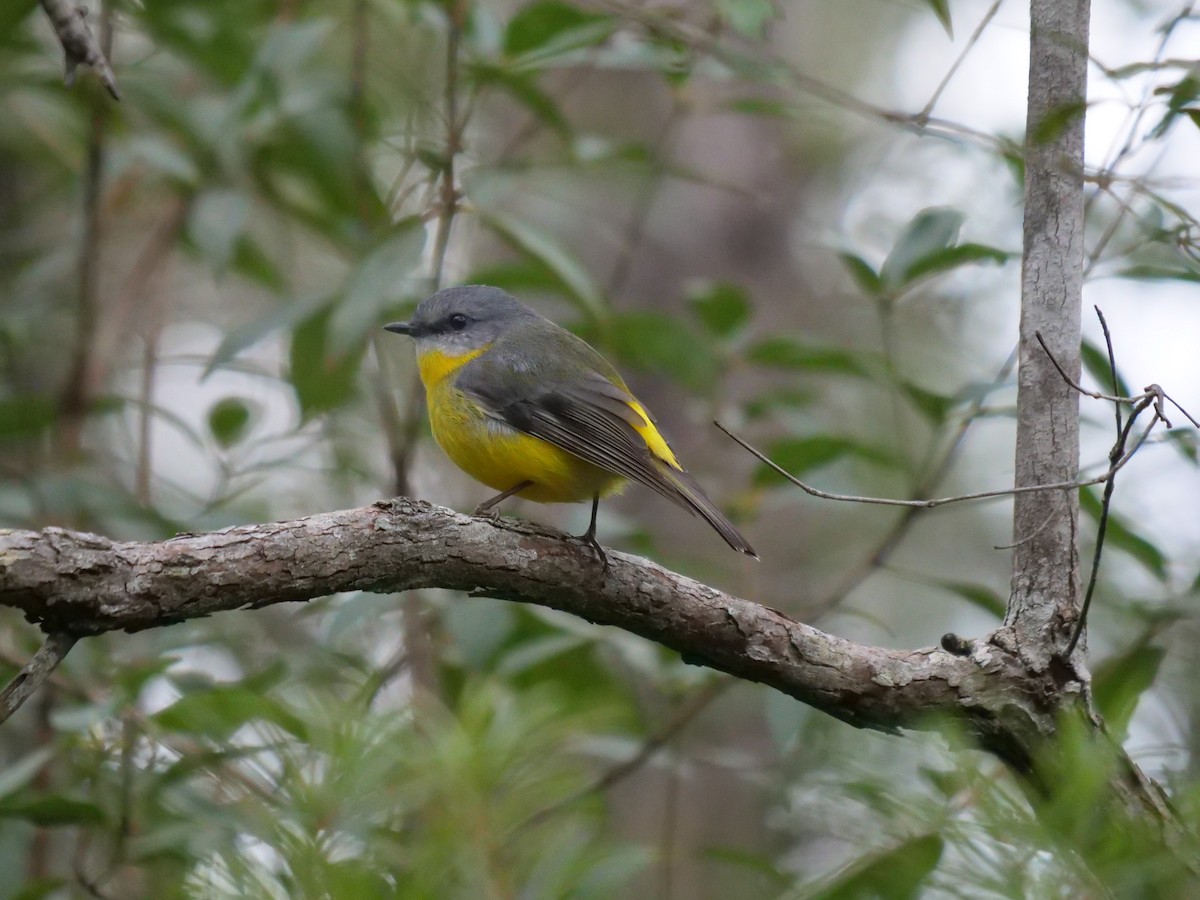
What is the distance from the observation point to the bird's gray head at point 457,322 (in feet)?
14.8

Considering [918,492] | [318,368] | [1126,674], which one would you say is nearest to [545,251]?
[318,368]

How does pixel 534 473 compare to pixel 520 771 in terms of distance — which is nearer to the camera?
pixel 520 771

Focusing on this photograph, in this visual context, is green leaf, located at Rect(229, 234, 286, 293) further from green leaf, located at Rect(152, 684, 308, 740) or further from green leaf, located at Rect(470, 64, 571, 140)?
green leaf, located at Rect(152, 684, 308, 740)

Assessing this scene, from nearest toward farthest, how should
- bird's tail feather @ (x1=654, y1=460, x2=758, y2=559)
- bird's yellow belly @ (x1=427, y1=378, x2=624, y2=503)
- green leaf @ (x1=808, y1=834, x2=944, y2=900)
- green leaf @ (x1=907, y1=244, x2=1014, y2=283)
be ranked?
green leaf @ (x1=808, y1=834, x2=944, y2=900) → bird's tail feather @ (x1=654, y1=460, x2=758, y2=559) → green leaf @ (x1=907, y1=244, x2=1014, y2=283) → bird's yellow belly @ (x1=427, y1=378, x2=624, y2=503)

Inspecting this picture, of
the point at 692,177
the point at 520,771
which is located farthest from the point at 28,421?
the point at 520,771

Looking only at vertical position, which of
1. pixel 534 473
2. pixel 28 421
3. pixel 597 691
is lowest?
pixel 597 691

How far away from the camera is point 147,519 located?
13.3ft

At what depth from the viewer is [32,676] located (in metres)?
1.79

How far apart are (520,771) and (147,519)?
2.66 m

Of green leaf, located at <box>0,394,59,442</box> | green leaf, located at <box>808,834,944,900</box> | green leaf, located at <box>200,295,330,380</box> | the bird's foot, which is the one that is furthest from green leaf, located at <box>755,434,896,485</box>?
green leaf, located at <box>0,394,59,442</box>

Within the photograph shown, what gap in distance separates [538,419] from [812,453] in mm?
950

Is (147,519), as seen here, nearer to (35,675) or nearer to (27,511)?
(27,511)

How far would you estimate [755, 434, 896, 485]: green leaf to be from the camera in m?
3.88

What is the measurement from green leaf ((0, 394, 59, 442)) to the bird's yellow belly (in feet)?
4.73
